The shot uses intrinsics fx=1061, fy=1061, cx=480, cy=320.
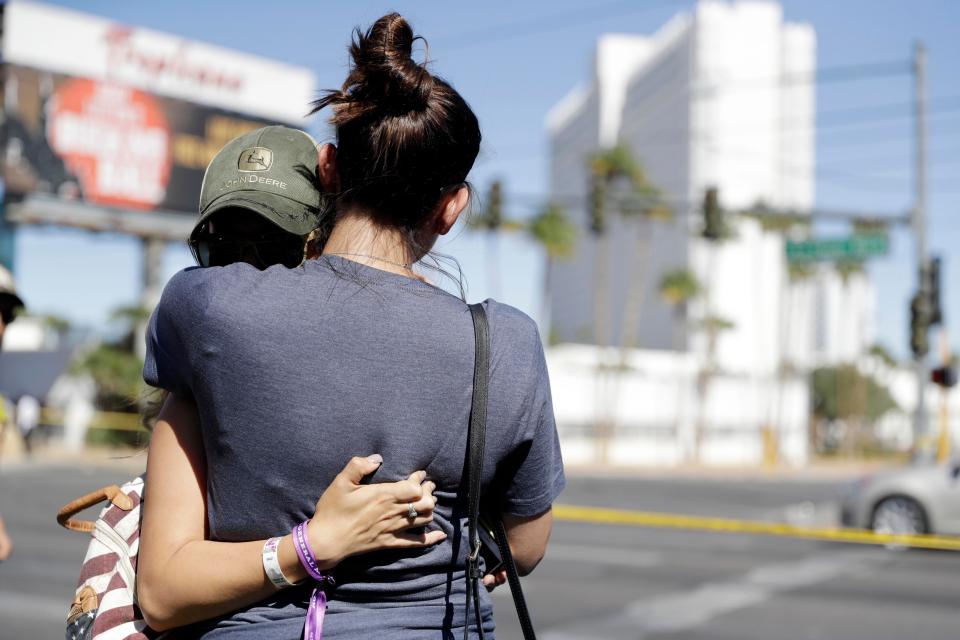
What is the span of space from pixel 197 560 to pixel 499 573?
554mm

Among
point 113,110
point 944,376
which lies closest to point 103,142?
point 113,110

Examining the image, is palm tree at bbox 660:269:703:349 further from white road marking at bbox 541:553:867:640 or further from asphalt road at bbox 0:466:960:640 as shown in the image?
white road marking at bbox 541:553:867:640

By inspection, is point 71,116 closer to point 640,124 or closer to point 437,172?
point 437,172

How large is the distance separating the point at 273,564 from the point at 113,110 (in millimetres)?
35905

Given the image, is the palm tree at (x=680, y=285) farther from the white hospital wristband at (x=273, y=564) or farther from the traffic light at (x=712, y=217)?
the white hospital wristband at (x=273, y=564)

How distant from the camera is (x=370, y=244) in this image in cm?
174

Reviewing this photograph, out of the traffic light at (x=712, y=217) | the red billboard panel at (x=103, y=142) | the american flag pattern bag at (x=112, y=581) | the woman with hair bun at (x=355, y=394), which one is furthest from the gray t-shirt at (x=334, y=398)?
the red billboard panel at (x=103, y=142)

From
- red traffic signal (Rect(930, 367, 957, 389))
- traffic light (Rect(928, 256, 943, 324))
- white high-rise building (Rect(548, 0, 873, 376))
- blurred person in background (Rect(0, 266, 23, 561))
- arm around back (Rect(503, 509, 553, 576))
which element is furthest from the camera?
white high-rise building (Rect(548, 0, 873, 376))

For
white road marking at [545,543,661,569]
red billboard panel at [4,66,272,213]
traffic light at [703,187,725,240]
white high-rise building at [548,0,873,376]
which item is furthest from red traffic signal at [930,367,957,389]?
white high-rise building at [548,0,873,376]

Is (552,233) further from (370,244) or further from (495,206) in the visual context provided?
(370,244)

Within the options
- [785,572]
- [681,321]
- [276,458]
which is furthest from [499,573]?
[681,321]

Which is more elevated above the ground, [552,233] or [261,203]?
[552,233]

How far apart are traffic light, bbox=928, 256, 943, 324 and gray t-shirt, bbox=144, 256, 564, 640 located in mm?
18500

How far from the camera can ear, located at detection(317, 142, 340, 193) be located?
1.77 m
